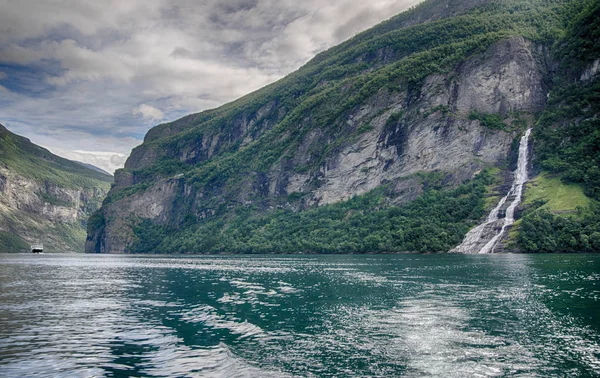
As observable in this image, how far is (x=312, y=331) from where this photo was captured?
3050cm

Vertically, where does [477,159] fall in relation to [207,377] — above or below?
above

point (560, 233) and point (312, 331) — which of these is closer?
point (312, 331)

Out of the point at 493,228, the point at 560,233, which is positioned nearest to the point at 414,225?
the point at 493,228

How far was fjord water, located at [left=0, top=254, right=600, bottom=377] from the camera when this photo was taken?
21.9 metres

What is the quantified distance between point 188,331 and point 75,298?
77.3 ft

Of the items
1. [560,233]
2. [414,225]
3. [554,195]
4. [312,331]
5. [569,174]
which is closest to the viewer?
[312,331]

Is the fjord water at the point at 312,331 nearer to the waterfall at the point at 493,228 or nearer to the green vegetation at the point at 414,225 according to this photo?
the waterfall at the point at 493,228

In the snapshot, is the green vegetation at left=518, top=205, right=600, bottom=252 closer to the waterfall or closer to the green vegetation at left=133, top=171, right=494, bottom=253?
the waterfall

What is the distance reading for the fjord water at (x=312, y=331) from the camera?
21.9 meters

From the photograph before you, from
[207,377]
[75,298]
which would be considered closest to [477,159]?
[75,298]

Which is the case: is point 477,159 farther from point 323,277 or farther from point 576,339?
point 576,339

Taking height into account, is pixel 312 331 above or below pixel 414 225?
below

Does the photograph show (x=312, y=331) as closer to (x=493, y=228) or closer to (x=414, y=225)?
(x=493, y=228)

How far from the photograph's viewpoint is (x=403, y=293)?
4725 centimetres
